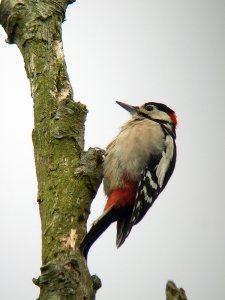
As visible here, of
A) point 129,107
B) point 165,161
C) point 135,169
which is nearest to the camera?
point 135,169

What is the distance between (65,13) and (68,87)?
2.67ft

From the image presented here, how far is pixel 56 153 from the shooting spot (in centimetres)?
287

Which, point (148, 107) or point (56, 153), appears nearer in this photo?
point (56, 153)

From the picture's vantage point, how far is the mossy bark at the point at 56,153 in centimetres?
223

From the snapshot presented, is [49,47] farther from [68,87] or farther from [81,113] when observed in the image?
[81,113]

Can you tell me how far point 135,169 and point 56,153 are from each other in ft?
4.55

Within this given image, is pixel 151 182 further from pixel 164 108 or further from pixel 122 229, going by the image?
pixel 164 108

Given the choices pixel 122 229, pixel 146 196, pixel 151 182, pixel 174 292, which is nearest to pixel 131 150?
pixel 151 182

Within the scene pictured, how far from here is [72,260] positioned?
229 cm

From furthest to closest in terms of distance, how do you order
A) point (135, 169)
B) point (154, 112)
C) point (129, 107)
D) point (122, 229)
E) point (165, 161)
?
1. point (154, 112)
2. point (129, 107)
3. point (165, 161)
4. point (135, 169)
5. point (122, 229)

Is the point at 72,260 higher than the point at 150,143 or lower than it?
lower

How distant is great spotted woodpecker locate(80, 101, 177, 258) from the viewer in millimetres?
3846

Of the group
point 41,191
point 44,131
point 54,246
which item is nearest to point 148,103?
point 44,131

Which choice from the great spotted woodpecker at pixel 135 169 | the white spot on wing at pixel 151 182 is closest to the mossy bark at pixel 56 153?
the great spotted woodpecker at pixel 135 169
